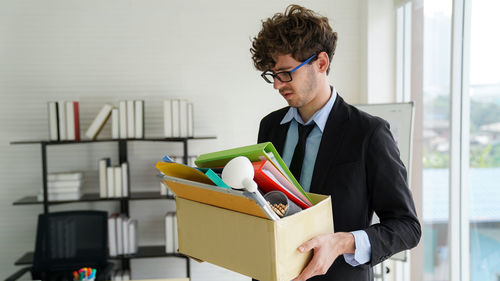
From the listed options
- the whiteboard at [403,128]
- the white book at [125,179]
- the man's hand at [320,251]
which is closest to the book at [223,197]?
the man's hand at [320,251]

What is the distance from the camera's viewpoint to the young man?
46.9 inches

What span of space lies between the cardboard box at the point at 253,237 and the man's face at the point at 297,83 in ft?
1.18

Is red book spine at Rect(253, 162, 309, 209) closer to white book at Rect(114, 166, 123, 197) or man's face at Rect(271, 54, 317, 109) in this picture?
man's face at Rect(271, 54, 317, 109)

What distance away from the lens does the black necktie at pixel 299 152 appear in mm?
1353

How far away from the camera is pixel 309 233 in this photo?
3.30ft

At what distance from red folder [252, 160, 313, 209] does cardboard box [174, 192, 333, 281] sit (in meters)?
0.04

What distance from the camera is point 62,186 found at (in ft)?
10.3

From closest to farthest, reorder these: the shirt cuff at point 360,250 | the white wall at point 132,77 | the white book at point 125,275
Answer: the shirt cuff at point 360,250, the white book at point 125,275, the white wall at point 132,77

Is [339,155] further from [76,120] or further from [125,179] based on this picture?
[76,120]

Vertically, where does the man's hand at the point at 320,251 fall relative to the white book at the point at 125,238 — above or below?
above

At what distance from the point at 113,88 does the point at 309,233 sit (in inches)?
109

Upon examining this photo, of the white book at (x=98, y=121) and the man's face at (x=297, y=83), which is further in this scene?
the white book at (x=98, y=121)

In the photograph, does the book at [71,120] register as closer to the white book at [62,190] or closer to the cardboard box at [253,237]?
the white book at [62,190]

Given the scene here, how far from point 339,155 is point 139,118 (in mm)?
2196
